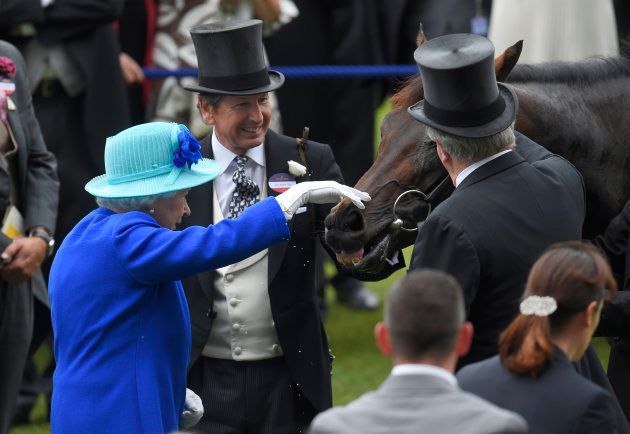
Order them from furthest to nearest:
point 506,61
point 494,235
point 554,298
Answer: point 506,61
point 494,235
point 554,298

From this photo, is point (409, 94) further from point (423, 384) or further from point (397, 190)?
point (423, 384)

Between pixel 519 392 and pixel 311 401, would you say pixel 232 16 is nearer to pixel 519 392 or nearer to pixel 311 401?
pixel 311 401

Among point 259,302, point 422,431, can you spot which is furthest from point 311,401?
point 422,431

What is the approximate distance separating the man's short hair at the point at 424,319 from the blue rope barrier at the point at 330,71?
19.4 ft

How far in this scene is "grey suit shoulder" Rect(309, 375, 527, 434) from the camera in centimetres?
336

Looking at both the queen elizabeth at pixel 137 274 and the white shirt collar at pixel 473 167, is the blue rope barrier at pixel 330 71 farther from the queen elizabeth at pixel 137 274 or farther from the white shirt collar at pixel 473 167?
the white shirt collar at pixel 473 167

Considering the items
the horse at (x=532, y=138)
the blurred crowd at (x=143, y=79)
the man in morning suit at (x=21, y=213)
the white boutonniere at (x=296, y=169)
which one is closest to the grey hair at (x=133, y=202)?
the horse at (x=532, y=138)

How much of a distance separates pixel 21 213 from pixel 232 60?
6.07ft

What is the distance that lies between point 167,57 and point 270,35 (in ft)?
2.50

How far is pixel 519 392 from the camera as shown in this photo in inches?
153

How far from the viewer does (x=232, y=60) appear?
5852mm

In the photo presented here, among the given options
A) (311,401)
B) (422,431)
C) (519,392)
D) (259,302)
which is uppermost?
(422,431)

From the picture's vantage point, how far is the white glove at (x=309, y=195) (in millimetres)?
4801

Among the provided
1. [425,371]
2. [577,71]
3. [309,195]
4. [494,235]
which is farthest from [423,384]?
[577,71]
